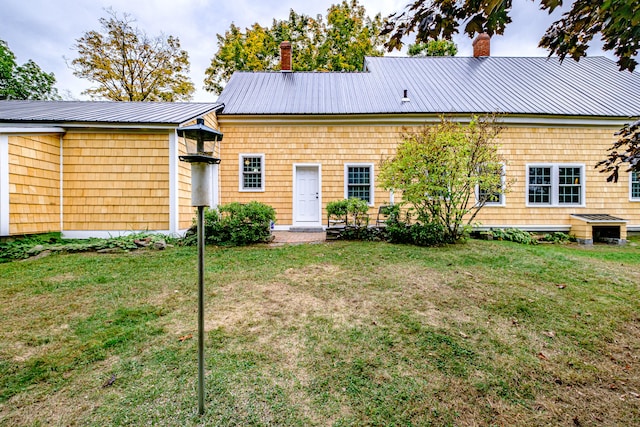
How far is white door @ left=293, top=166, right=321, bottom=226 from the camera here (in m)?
9.25

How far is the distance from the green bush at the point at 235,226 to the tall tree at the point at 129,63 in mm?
15210

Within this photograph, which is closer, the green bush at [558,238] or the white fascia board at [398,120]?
the green bush at [558,238]

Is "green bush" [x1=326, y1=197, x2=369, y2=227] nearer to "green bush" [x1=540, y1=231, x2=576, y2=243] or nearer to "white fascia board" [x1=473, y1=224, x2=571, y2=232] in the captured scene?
"white fascia board" [x1=473, y1=224, x2=571, y2=232]

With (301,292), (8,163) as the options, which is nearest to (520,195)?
(301,292)

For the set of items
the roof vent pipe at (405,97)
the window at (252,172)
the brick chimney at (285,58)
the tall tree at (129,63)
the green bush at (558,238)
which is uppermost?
the tall tree at (129,63)

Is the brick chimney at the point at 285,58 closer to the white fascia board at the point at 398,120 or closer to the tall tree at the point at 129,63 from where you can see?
the white fascia board at the point at 398,120

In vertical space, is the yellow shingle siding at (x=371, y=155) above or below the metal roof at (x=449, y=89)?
below

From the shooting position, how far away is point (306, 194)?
30.4ft

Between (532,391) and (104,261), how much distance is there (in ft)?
21.0

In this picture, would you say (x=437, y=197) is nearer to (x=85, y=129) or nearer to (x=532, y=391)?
(x=532, y=391)

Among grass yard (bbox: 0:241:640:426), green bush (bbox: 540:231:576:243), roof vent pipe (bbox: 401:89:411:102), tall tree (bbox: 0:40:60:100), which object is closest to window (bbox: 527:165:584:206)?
green bush (bbox: 540:231:576:243)

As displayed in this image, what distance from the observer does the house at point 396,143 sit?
884 centimetres

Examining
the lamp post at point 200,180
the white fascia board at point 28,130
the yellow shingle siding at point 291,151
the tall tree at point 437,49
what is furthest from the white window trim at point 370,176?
the tall tree at point 437,49

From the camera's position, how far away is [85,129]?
688 cm
